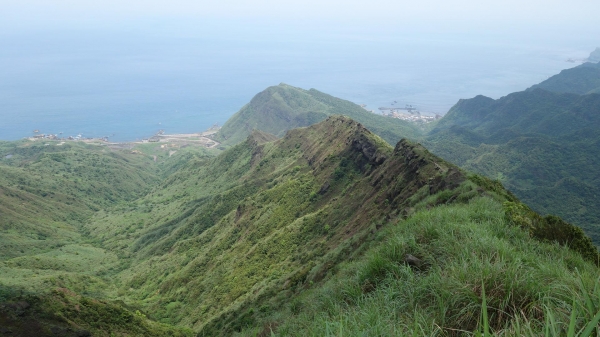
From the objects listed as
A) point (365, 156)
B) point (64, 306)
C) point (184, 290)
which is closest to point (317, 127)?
point (365, 156)

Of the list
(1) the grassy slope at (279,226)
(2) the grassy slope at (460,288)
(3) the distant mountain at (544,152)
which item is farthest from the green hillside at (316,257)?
(3) the distant mountain at (544,152)

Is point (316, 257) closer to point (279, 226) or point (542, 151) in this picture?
point (279, 226)

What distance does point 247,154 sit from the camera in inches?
4114

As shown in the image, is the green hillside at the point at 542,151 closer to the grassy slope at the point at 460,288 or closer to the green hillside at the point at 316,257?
the green hillside at the point at 316,257

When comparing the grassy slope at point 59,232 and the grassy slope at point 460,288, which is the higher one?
the grassy slope at point 460,288

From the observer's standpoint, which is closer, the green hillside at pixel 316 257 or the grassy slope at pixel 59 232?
the green hillside at pixel 316 257

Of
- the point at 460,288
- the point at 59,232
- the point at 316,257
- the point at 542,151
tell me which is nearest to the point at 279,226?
the point at 316,257

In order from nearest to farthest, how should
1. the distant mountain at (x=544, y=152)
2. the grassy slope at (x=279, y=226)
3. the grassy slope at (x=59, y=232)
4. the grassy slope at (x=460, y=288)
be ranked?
the grassy slope at (x=460, y=288)
the grassy slope at (x=59, y=232)
the grassy slope at (x=279, y=226)
the distant mountain at (x=544, y=152)

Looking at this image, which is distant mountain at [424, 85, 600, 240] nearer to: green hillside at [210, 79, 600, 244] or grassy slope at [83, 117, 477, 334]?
green hillside at [210, 79, 600, 244]

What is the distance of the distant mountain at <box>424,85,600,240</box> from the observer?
7900 cm

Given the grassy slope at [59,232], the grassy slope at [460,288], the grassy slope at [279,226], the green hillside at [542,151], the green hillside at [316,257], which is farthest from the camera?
the green hillside at [542,151]

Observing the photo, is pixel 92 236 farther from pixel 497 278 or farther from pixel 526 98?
pixel 526 98

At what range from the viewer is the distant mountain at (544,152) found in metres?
79.0

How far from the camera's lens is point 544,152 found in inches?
4422
